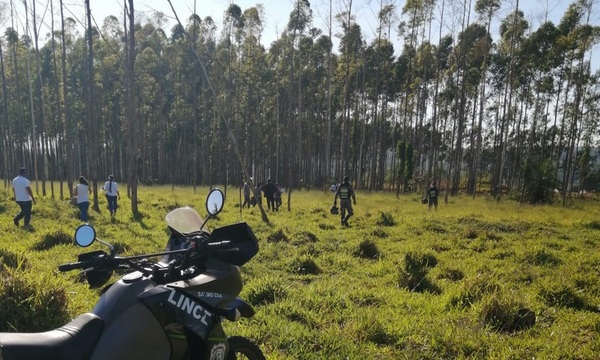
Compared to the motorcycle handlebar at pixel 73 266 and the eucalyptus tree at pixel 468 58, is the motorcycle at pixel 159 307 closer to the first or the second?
the motorcycle handlebar at pixel 73 266

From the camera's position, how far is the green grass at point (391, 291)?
438 cm

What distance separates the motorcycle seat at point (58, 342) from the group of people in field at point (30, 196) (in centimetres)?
1078

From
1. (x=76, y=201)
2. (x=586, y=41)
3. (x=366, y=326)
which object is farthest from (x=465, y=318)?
(x=586, y=41)

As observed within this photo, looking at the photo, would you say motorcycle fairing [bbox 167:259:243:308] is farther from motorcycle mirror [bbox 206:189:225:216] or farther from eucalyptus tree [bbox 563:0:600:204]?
eucalyptus tree [bbox 563:0:600:204]

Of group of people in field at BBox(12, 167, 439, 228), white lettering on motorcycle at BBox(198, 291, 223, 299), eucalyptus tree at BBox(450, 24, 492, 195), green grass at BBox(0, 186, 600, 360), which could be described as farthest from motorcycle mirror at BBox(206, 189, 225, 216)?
eucalyptus tree at BBox(450, 24, 492, 195)

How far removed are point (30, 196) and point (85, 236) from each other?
10640 millimetres

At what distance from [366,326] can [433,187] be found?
16.7 m

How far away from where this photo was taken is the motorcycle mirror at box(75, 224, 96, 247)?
2496 millimetres

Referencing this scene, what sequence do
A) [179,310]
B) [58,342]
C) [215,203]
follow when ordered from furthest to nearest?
[215,203] → [179,310] → [58,342]

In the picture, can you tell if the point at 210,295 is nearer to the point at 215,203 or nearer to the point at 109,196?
the point at 215,203

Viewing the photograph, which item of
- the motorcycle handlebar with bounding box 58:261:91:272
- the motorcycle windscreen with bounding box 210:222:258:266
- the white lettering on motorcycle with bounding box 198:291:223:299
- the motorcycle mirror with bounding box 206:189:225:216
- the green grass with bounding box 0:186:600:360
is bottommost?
the green grass with bounding box 0:186:600:360

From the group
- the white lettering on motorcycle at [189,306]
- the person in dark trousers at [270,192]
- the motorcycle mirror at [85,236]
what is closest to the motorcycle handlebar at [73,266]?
the motorcycle mirror at [85,236]

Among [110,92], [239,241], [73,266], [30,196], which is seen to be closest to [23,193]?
[30,196]

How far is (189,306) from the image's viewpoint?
226cm
